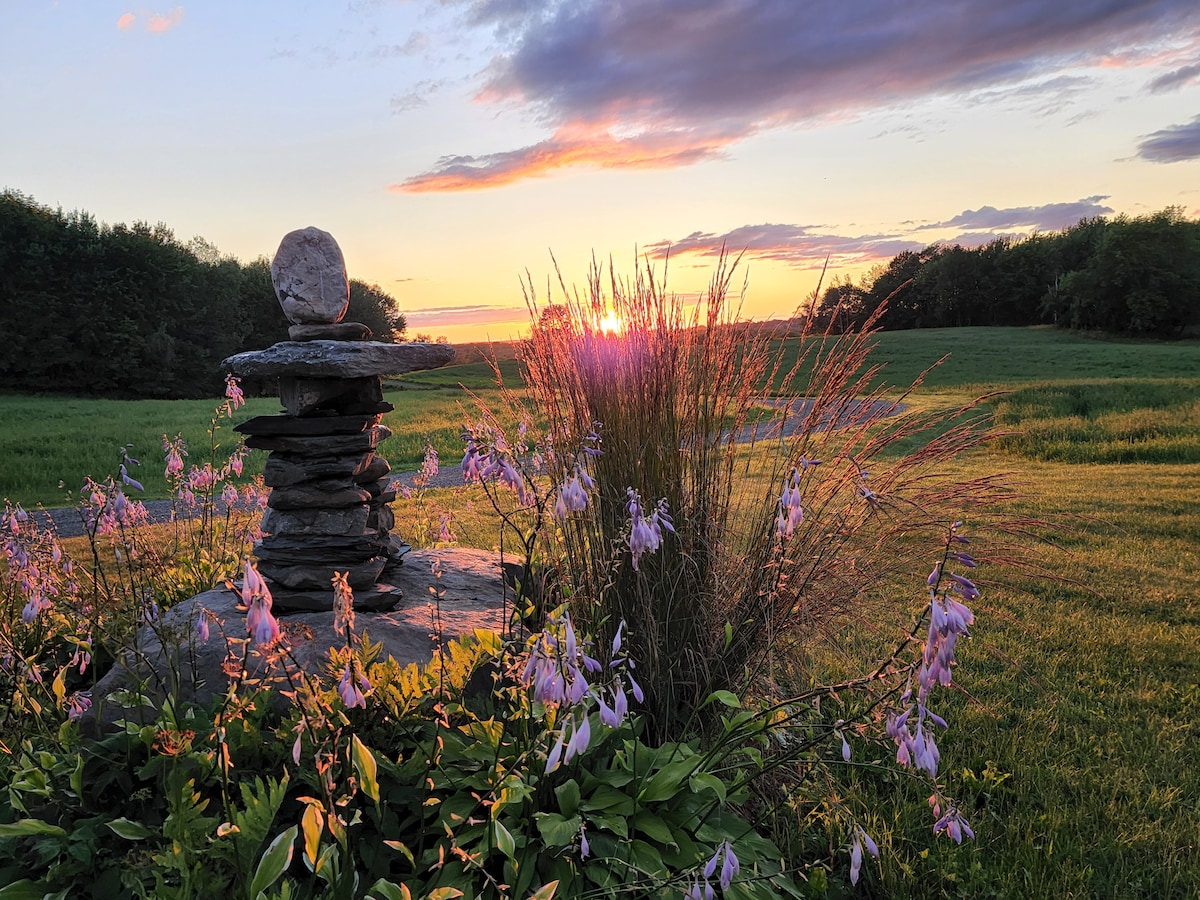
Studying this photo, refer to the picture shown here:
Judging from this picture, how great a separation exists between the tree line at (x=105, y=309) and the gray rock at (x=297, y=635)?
1280 inches

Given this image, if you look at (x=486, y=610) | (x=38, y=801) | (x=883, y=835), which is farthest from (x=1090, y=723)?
(x=38, y=801)

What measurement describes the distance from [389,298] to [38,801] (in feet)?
177

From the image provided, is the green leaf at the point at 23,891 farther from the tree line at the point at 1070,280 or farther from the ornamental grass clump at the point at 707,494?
the tree line at the point at 1070,280

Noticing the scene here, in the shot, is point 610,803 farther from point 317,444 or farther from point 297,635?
point 317,444

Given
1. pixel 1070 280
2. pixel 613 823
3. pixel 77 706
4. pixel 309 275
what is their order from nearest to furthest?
pixel 613 823 < pixel 77 706 < pixel 309 275 < pixel 1070 280

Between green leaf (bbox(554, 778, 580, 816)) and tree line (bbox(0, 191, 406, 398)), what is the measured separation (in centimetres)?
3471

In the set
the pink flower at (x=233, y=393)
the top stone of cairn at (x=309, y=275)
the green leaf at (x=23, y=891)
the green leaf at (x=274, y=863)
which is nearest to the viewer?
the green leaf at (x=274, y=863)

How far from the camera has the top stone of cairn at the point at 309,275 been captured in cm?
411

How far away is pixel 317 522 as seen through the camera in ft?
12.9

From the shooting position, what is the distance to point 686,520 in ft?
10.5

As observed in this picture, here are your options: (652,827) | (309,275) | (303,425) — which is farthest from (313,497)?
(652,827)

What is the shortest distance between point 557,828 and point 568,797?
185mm

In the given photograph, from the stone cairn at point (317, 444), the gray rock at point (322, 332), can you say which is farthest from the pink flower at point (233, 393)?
the stone cairn at point (317, 444)

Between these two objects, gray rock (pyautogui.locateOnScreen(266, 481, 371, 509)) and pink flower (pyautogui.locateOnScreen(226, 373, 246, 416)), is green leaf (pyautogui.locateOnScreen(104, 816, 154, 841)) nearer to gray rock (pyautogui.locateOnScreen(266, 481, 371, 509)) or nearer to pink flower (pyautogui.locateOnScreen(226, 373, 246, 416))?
gray rock (pyautogui.locateOnScreen(266, 481, 371, 509))
